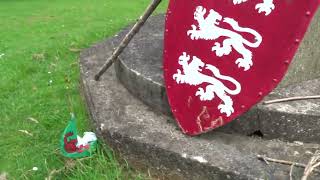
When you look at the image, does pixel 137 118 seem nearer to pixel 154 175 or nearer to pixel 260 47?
pixel 154 175

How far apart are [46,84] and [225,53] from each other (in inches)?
92.7

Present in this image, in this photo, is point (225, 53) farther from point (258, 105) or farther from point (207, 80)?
point (258, 105)

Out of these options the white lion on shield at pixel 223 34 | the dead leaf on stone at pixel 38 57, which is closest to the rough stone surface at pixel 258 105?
the white lion on shield at pixel 223 34

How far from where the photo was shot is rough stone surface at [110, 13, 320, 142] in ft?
9.61

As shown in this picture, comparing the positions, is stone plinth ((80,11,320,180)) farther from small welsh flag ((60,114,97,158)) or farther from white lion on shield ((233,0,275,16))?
white lion on shield ((233,0,275,16))

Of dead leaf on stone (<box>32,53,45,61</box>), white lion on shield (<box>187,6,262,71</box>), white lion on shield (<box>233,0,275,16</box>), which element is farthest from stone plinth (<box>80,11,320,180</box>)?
dead leaf on stone (<box>32,53,45,61</box>)

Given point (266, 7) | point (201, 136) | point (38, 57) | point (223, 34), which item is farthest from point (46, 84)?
point (266, 7)

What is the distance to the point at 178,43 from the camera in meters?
3.06

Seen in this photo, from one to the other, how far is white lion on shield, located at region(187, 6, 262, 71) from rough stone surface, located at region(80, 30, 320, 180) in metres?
0.48

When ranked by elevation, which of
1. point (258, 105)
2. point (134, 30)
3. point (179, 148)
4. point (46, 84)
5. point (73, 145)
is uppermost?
point (134, 30)

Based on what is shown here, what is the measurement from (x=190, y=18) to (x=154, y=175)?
916mm

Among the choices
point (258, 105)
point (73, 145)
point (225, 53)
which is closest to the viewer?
point (225, 53)

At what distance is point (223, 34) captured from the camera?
284 centimetres

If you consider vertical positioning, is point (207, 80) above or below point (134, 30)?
below
